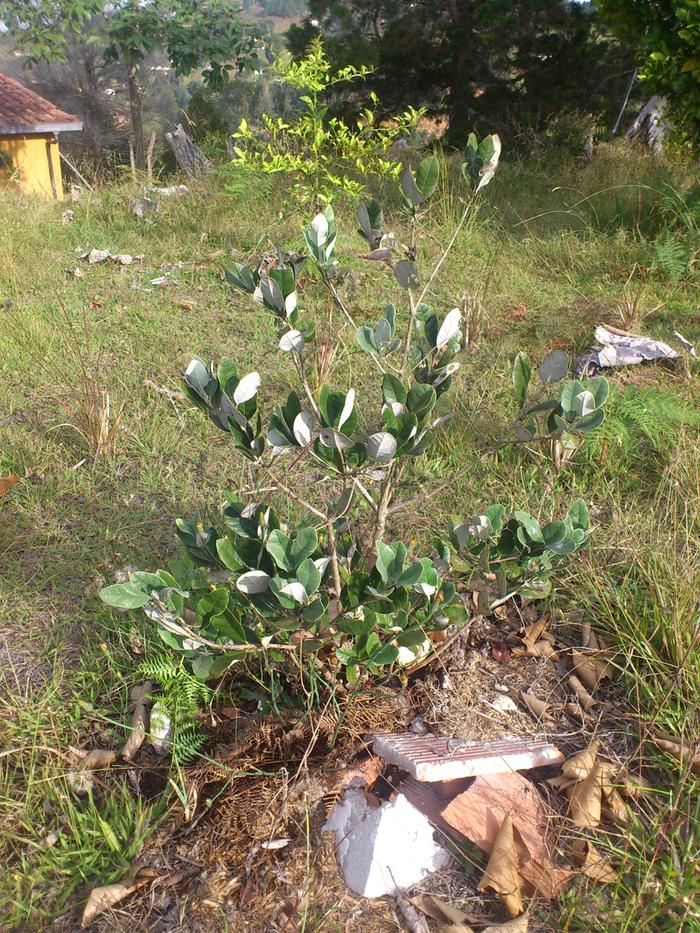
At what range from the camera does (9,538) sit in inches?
96.6

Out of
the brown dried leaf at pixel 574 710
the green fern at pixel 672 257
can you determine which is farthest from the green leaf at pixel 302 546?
the green fern at pixel 672 257

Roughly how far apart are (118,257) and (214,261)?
69 centimetres

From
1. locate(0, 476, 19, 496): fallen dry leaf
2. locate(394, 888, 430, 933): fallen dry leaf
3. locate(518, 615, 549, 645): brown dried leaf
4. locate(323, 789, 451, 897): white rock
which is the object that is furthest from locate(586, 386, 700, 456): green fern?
locate(0, 476, 19, 496): fallen dry leaf

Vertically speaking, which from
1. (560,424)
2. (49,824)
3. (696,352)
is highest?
(560,424)

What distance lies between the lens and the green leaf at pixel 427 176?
1540mm

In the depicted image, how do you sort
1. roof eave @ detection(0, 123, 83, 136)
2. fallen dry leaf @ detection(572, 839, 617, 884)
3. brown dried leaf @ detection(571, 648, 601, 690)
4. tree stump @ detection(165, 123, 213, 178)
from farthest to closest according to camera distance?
roof eave @ detection(0, 123, 83, 136), tree stump @ detection(165, 123, 213, 178), brown dried leaf @ detection(571, 648, 601, 690), fallen dry leaf @ detection(572, 839, 617, 884)

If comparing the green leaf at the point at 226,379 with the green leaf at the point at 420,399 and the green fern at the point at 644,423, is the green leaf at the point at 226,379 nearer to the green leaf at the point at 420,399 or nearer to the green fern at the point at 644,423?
the green leaf at the point at 420,399

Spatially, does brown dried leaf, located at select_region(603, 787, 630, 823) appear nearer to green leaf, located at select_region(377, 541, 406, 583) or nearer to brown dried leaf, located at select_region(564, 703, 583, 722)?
brown dried leaf, located at select_region(564, 703, 583, 722)

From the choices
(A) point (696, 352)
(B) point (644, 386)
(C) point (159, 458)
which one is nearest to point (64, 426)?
(C) point (159, 458)

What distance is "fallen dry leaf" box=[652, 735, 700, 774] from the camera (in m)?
1.59

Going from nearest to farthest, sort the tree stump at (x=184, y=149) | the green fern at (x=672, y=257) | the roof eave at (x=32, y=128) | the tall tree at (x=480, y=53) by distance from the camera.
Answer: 1. the green fern at (x=672, y=257)
2. the tree stump at (x=184, y=149)
3. the tall tree at (x=480, y=53)
4. the roof eave at (x=32, y=128)

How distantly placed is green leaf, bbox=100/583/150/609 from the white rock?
2.12ft

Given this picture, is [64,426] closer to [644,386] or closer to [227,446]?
[227,446]

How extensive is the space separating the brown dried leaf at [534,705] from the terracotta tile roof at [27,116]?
48.1 ft
